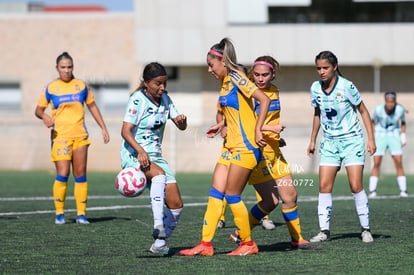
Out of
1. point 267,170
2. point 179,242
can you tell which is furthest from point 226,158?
point 179,242

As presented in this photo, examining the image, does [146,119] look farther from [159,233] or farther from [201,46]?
[201,46]

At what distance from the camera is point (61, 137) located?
12531mm

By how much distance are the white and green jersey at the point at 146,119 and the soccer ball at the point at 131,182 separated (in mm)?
295

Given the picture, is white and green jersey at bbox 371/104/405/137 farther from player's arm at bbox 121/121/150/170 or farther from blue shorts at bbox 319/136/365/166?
player's arm at bbox 121/121/150/170

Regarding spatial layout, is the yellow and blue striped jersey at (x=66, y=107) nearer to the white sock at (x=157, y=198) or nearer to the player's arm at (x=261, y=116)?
the white sock at (x=157, y=198)

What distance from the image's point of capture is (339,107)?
10.2 metres

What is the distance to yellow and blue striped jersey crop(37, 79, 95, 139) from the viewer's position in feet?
41.2

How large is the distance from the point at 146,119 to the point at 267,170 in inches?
52.2

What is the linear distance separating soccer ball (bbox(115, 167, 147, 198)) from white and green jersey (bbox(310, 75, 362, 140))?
2515 millimetres

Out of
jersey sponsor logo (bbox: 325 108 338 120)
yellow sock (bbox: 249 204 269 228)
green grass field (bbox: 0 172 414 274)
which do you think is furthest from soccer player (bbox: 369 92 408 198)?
yellow sock (bbox: 249 204 269 228)

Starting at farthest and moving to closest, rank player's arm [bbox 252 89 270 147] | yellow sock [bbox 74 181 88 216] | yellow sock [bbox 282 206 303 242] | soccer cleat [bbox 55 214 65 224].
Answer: yellow sock [bbox 74 181 88 216]
soccer cleat [bbox 55 214 65 224]
yellow sock [bbox 282 206 303 242]
player's arm [bbox 252 89 270 147]

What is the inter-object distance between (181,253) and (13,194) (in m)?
10.4

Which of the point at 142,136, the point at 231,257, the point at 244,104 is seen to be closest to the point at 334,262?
the point at 231,257

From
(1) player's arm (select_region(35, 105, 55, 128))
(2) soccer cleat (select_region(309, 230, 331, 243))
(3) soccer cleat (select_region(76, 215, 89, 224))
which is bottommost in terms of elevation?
(3) soccer cleat (select_region(76, 215, 89, 224))
